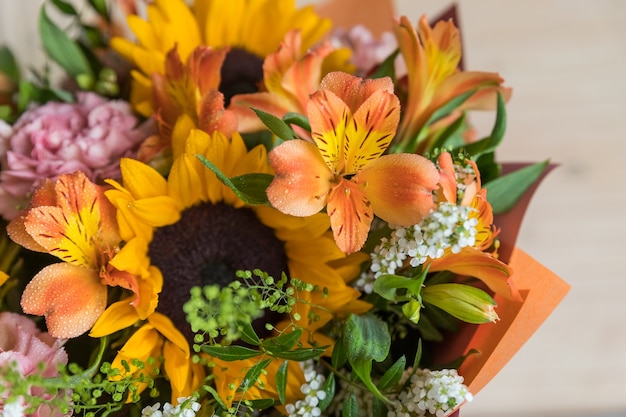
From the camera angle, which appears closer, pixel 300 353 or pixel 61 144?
pixel 300 353

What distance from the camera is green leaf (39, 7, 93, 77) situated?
69 cm

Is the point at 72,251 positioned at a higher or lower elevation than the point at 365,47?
lower

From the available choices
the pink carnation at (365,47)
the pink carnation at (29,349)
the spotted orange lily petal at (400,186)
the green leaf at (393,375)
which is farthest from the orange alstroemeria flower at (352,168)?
the pink carnation at (365,47)

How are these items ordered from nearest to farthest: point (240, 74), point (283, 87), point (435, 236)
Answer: point (435, 236) → point (283, 87) → point (240, 74)

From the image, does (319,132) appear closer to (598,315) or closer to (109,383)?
(109,383)

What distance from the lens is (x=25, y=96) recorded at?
66 centimetres

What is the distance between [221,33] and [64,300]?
32 cm

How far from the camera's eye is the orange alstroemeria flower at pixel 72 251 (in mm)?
469

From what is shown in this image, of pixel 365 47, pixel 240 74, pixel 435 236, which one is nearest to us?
pixel 435 236

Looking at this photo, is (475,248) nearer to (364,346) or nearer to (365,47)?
(364,346)

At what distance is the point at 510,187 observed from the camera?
1.98ft

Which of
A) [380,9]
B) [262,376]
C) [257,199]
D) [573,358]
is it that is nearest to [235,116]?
[257,199]

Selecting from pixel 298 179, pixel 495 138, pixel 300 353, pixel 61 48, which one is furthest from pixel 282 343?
pixel 61 48

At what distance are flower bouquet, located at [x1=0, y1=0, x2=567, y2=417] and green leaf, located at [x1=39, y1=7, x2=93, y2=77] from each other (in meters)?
0.07
